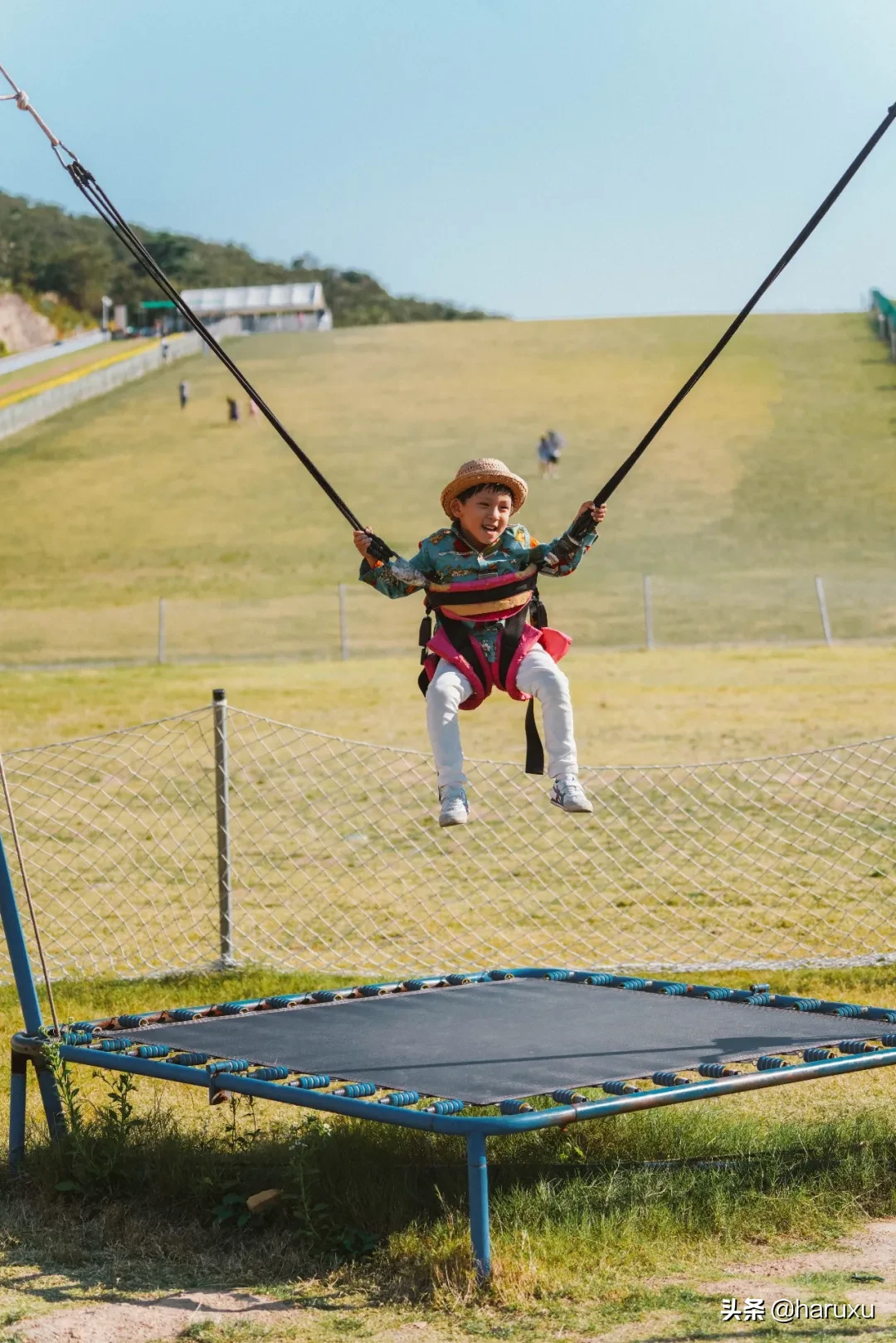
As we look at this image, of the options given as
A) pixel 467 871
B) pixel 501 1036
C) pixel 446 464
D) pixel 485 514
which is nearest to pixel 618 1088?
pixel 501 1036

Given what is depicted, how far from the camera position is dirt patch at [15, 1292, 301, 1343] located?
11.6 feet

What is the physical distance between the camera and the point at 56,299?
83.0 meters

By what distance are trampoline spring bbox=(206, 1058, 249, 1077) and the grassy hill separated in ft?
71.6

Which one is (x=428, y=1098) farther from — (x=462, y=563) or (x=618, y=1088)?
(x=462, y=563)

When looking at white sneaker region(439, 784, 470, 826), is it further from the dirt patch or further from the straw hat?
the dirt patch

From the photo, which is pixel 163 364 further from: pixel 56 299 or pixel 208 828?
pixel 208 828

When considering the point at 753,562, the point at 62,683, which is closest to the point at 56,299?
the point at 753,562

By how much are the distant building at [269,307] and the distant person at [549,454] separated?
120 feet

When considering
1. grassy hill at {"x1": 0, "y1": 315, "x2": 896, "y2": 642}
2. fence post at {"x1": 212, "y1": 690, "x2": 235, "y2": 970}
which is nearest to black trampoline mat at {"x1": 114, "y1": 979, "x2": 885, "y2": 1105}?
fence post at {"x1": 212, "y1": 690, "x2": 235, "y2": 970}

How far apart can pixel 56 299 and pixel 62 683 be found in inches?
2668

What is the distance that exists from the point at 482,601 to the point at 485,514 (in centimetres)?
25

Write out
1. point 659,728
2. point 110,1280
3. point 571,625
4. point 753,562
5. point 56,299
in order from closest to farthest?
1. point 110,1280
2. point 659,728
3. point 571,625
4. point 753,562
5. point 56,299

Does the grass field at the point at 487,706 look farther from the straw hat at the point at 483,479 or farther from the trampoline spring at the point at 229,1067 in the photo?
the straw hat at the point at 483,479

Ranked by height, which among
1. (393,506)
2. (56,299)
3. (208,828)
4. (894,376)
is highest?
(56,299)
